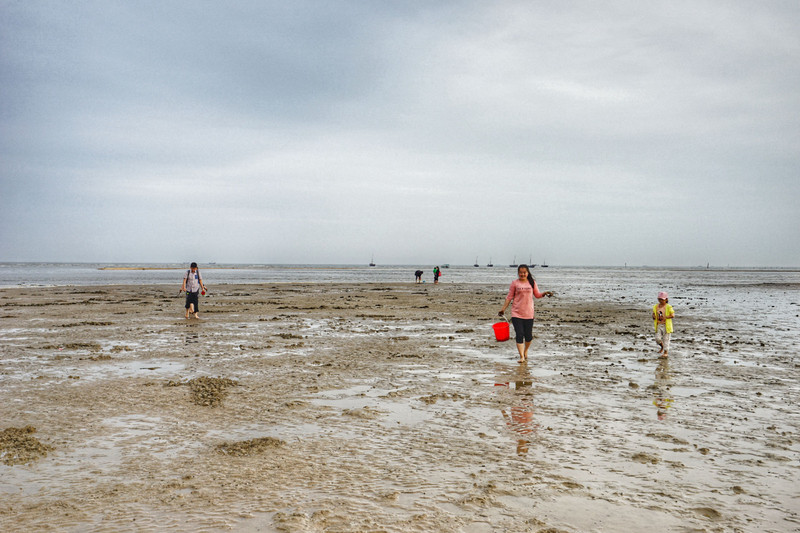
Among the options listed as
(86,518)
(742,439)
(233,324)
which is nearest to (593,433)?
(742,439)

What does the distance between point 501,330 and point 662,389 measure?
4.67 meters


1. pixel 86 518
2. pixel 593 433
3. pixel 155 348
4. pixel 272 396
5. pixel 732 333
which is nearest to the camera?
pixel 86 518

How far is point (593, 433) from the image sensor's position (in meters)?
6.49

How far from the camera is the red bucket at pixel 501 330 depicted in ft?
42.7

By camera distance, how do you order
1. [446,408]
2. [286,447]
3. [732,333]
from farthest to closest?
[732,333], [446,408], [286,447]

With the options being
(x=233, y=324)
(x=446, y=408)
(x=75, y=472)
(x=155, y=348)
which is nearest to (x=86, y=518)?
(x=75, y=472)

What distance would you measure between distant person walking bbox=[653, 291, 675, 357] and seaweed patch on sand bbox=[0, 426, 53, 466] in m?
11.8

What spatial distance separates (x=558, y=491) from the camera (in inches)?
188

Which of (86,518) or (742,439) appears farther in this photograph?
(742,439)

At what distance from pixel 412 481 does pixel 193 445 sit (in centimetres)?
276

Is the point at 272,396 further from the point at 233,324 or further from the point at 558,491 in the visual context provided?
the point at 233,324

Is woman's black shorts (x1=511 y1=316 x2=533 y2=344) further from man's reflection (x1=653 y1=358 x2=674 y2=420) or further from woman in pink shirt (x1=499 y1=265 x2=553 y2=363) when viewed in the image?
man's reflection (x1=653 y1=358 x2=674 y2=420)

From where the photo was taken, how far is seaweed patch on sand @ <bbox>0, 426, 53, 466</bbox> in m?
5.58

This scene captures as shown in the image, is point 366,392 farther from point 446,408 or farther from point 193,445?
point 193,445
